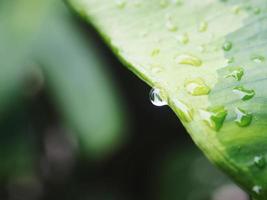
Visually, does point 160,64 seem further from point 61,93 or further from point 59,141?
point 59,141

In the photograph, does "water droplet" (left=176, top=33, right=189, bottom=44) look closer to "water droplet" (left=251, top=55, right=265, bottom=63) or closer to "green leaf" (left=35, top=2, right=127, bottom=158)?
"water droplet" (left=251, top=55, right=265, bottom=63)

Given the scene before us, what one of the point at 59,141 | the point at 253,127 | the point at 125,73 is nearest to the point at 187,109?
the point at 253,127

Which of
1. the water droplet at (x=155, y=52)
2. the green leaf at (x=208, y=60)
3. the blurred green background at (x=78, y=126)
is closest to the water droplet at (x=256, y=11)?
the green leaf at (x=208, y=60)

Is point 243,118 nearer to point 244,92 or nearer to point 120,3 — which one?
point 244,92

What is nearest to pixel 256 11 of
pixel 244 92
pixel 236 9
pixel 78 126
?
pixel 236 9

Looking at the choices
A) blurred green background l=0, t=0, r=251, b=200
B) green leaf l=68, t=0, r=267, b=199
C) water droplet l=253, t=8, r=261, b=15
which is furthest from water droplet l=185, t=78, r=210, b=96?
blurred green background l=0, t=0, r=251, b=200

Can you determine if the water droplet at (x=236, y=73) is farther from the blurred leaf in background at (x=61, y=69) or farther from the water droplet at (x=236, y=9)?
the blurred leaf in background at (x=61, y=69)
